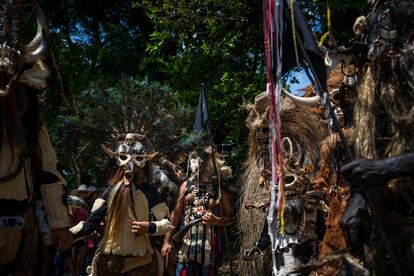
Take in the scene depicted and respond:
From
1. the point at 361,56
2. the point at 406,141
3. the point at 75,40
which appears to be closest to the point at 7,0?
the point at 361,56

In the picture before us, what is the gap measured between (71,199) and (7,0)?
4806 millimetres

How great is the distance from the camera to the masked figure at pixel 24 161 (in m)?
4.36

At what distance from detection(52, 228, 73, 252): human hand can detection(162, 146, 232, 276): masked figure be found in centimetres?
342

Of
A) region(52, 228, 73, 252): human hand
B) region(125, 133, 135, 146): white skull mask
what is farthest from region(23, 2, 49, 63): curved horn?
region(125, 133, 135, 146): white skull mask

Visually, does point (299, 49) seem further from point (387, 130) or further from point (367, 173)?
point (367, 173)

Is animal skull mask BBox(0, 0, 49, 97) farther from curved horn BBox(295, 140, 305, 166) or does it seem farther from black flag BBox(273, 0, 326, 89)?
curved horn BBox(295, 140, 305, 166)

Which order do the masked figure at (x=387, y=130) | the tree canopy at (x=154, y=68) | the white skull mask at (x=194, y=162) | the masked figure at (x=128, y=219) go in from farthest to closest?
the white skull mask at (x=194, y=162), the tree canopy at (x=154, y=68), the masked figure at (x=128, y=219), the masked figure at (x=387, y=130)

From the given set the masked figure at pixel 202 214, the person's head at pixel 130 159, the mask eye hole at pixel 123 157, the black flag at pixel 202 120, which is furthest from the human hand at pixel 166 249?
the black flag at pixel 202 120

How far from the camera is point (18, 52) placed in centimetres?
452

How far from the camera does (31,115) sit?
4.73m

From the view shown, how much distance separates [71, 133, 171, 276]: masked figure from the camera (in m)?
6.97

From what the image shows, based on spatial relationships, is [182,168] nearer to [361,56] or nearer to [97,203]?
[97,203]

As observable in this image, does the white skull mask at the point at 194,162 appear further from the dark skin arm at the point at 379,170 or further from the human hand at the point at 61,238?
the dark skin arm at the point at 379,170

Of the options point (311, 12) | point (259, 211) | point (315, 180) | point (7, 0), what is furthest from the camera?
point (311, 12)
